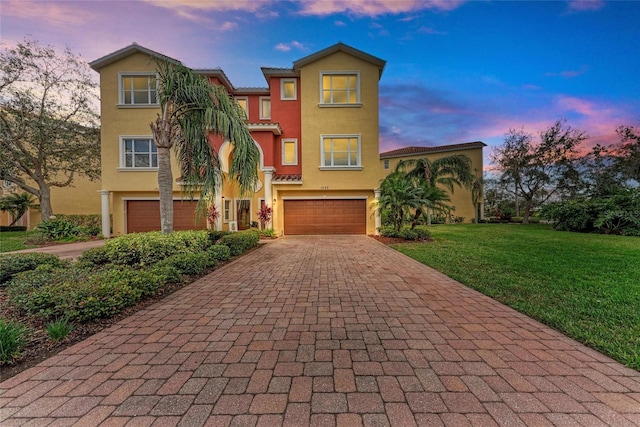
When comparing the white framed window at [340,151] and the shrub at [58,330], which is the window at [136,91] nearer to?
the white framed window at [340,151]

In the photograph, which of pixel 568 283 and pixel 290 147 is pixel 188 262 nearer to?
pixel 568 283

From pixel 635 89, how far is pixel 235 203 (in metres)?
21.7

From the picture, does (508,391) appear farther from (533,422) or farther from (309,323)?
(309,323)

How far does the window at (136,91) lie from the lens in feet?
44.4

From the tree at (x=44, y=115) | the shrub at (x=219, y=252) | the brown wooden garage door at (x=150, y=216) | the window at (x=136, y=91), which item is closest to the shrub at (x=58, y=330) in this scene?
the shrub at (x=219, y=252)

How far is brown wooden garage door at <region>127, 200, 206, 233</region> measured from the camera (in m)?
14.2

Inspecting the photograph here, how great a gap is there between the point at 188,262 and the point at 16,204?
2110 cm

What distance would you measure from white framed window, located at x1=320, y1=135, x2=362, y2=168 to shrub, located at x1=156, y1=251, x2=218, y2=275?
9.43 m

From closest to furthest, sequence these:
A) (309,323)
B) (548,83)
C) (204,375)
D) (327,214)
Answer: (204,375), (309,323), (548,83), (327,214)

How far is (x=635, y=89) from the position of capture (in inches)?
474

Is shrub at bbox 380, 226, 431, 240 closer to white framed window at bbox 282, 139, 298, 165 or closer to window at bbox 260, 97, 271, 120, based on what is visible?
white framed window at bbox 282, 139, 298, 165

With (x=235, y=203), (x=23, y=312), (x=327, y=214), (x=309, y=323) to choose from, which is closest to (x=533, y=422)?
(x=309, y=323)

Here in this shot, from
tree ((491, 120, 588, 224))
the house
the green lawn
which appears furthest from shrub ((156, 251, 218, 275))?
tree ((491, 120, 588, 224))

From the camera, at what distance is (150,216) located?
1424 cm
